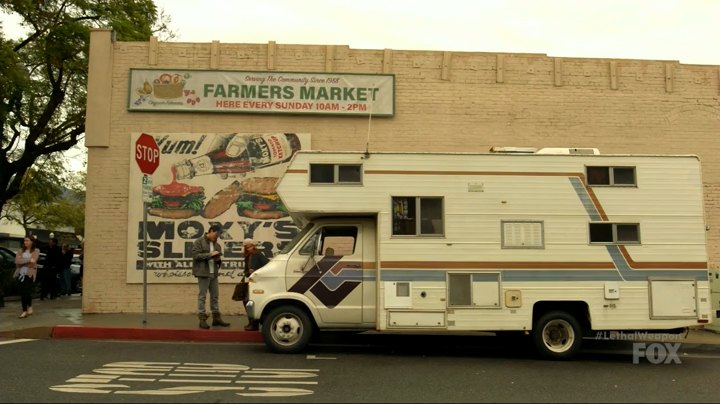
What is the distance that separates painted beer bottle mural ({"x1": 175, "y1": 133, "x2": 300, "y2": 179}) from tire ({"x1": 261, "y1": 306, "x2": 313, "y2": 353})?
15.4ft

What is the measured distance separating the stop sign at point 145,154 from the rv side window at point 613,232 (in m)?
7.46

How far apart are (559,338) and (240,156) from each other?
736 centimetres

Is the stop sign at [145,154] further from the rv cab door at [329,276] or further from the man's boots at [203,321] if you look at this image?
the rv cab door at [329,276]

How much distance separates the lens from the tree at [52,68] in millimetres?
18953

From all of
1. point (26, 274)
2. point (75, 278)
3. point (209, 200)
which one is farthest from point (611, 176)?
point (75, 278)

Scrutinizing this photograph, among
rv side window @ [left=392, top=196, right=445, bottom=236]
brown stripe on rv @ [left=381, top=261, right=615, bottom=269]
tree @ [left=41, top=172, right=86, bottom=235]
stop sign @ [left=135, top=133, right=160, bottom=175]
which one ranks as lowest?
brown stripe on rv @ [left=381, top=261, right=615, bottom=269]

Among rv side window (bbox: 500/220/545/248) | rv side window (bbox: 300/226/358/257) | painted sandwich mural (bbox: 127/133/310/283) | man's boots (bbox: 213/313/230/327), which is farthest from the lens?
painted sandwich mural (bbox: 127/133/310/283)

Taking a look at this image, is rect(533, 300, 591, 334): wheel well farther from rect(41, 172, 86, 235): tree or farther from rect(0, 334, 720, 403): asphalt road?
rect(41, 172, 86, 235): tree

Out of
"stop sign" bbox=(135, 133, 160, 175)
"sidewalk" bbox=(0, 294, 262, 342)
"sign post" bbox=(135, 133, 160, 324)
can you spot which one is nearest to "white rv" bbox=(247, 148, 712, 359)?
"sidewalk" bbox=(0, 294, 262, 342)

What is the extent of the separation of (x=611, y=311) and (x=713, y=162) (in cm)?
653

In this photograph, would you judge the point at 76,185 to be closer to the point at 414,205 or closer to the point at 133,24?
the point at 133,24

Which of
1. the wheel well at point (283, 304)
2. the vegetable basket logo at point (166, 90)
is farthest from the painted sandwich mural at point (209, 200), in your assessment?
the wheel well at point (283, 304)

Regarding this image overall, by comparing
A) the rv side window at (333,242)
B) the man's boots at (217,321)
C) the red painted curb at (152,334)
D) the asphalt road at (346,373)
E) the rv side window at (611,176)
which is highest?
the rv side window at (611,176)

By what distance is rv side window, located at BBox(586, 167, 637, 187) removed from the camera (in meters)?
9.12
